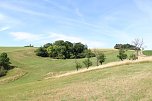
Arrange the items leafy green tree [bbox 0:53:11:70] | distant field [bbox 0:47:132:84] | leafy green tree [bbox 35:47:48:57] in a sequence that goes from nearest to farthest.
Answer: distant field [bbox 0:47:132:84]
leafy green tree [bbox 0:53:11:70]
leafy green tree [bbox 35:47:48:57]

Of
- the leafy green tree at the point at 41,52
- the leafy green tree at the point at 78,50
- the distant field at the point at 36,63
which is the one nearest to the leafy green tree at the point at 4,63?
the distant field at the point at 36,63

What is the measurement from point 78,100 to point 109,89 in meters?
4.54

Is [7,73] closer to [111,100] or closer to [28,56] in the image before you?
[28,56]

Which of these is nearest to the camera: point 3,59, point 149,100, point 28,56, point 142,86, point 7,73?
point 149,100

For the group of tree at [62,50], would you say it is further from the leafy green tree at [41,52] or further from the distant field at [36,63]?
the distant field at [36,63]

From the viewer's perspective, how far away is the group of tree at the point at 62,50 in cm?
14412

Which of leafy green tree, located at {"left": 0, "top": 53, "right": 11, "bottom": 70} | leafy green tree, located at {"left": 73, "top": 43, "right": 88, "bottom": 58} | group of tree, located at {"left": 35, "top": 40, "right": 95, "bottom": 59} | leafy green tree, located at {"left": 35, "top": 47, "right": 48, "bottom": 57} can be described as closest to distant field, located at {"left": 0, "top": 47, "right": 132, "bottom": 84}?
leafy green tree, located at {"left": 35, "top": 47, "right": 48, "bottom": 57}

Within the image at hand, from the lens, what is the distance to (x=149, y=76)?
119 feet

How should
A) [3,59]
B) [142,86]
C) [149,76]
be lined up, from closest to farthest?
[142,86] < [149,76] < [3,59]

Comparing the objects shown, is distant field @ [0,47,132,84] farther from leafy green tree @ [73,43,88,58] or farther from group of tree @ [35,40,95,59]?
leafy green tree @ [73,43,88,58]

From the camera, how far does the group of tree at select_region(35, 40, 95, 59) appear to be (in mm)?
144125

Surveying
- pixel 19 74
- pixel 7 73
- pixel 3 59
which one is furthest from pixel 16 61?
pixel 19 74

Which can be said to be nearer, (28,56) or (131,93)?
(131,93)

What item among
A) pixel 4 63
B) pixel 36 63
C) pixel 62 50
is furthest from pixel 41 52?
pixel 4 63
